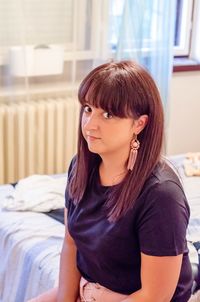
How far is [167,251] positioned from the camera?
1.23 metres

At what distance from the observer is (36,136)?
2.76m

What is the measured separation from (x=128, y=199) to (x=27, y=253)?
0.78 metres

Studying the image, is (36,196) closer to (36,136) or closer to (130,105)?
(36,136)

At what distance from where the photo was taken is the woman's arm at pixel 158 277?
1242 millimetres

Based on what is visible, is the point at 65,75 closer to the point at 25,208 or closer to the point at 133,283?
the point at 25,208

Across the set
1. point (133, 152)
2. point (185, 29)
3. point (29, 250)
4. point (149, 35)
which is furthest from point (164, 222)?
point (185, 29)

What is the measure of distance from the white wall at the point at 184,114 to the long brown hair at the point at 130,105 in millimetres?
1920

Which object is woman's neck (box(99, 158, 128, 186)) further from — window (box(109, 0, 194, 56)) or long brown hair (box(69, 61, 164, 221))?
window (box(109, 0, 194, 56))

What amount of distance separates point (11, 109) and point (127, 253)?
1495 millimetres

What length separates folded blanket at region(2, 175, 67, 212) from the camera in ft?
7.16

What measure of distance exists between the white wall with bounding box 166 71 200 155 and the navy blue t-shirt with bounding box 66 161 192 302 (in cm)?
188

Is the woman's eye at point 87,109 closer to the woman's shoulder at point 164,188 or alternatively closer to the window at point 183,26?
the woman's shoulder at point 164,188

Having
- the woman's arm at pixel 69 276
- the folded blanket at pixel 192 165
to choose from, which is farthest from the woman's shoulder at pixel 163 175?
the folded blanket at pixel 192 165

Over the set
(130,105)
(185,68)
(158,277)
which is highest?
(130,105)
